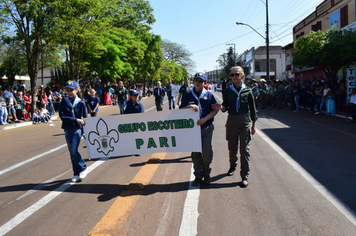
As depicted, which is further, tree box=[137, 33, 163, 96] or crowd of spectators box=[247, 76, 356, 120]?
tree box=[137, 33, 163, 96]

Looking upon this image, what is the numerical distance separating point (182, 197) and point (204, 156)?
2.97ft

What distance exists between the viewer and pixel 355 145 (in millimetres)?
8977

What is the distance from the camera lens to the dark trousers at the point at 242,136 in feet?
18.6

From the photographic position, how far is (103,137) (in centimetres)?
616

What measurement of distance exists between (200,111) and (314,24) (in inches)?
1292

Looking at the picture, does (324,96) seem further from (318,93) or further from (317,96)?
(317,96)

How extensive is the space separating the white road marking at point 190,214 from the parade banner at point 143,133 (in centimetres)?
79

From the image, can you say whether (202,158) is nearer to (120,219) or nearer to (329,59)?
(120,219)

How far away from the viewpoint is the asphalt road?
13.6 feet

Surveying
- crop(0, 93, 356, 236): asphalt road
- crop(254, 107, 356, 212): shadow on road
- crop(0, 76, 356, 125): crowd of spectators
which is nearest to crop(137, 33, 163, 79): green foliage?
crop(0, 76, 356, 125): crowd of spectators

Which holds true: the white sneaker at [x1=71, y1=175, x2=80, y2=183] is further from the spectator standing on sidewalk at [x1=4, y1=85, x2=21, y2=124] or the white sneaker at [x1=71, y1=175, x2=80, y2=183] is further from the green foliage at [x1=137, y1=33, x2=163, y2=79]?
the green foliage at [x1=137, y1=33, x2=163, y2=79]

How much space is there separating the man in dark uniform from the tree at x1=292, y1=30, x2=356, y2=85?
49.0 ft

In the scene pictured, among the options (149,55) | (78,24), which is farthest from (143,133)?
(149,55)

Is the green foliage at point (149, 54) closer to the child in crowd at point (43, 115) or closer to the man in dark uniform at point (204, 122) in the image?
the child in crowd at point (43, 115)
